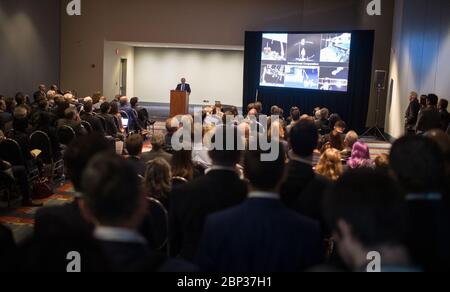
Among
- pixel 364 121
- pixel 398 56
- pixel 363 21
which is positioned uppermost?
pixel 363 21

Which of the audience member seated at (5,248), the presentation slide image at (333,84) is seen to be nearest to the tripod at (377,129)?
the presentation slide image at (333,84)

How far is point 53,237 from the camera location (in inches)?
55.9

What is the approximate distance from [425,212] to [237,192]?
98 centimetres

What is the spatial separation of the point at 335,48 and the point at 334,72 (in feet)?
2.16

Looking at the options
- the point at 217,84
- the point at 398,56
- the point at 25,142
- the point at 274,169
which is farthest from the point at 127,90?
the point at 274,169

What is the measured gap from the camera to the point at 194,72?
73.5 ft

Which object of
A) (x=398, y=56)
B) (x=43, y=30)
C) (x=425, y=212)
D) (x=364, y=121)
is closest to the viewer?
(x=425, y=212)

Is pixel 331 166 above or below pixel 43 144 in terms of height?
above

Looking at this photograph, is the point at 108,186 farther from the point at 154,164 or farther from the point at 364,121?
the point at 364,121

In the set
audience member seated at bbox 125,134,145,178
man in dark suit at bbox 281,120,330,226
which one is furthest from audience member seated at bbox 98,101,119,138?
man in dark suit at bbox 281,120,330,226

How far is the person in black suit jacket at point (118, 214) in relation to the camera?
4.97ft

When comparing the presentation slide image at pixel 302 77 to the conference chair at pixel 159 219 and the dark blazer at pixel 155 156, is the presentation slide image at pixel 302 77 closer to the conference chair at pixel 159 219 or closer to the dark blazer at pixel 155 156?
the dark blazer at pixel 155 156

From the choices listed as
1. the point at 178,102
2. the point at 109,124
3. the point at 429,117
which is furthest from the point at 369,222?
the point at 178,102

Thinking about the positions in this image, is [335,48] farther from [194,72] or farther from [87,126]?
[194,72]
